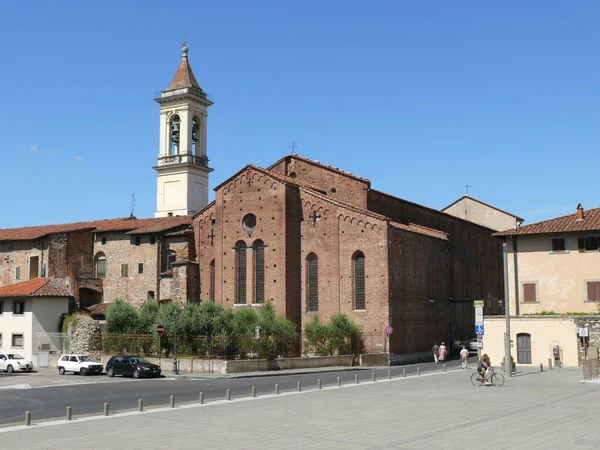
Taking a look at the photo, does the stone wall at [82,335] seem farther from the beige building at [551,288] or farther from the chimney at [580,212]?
the chimney at [580,212]

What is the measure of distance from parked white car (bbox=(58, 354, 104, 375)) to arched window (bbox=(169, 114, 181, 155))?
3668cm

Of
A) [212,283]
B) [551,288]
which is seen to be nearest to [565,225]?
[551,288]

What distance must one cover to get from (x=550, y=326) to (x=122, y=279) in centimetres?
3326

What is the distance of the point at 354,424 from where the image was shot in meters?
17.3

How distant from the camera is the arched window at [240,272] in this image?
49.7 m

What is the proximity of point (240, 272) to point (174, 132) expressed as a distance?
28.8 m

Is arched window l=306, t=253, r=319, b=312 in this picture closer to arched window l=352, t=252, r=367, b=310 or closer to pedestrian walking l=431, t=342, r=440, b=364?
arched window l=352, t=252, r=367, b=310

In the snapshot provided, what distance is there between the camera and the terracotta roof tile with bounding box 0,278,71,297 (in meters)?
48.8

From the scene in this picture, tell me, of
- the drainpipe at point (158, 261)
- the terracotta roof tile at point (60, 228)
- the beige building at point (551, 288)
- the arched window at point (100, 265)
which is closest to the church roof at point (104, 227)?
the terracotta roof tile at point (60, 228)

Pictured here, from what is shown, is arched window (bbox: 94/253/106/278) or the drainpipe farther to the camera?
arched window (bbox: 94/253/106/278)

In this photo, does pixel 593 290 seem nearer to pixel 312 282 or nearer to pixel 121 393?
pixel 312 282

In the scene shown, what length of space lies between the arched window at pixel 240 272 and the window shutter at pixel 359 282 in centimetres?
866

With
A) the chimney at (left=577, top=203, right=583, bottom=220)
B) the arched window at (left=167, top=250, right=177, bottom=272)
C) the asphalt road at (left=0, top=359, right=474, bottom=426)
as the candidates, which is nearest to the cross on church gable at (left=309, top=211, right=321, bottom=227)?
the arched window at (left=167, top=250, right=177, bottom=272)

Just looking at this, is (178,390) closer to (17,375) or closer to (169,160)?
(17,375)
